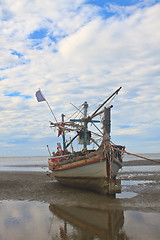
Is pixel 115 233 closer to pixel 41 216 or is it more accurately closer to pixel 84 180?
pixel 41 216

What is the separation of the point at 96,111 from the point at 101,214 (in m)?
10.9

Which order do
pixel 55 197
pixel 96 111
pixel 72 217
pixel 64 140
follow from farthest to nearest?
1. pixel 64 140
2. pixel 96 111
3. pixel 55 197
4. pixel 72 217

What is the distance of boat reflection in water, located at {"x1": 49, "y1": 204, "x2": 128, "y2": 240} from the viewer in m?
8.90

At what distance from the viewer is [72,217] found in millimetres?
11234

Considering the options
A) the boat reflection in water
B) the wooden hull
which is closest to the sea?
the boat reflection in water

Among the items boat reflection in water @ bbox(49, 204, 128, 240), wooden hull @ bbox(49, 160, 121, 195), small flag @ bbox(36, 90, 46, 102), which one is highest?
small flag @ bbox(36, 90, 46, 102)

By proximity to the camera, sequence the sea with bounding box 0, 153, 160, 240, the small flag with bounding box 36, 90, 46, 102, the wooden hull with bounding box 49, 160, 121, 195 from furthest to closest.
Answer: the small flag with bounding box 36, 90, 46, 102, the wooden hull with bounding box 49, 160, 121, 195, the sea with bounding box 0, 153, 160, 240

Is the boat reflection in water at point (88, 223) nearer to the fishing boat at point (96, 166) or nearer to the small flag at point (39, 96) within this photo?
the fishing boat at point (96, 166)

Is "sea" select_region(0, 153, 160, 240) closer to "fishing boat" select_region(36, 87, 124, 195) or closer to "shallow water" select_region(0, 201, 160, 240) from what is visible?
"shallow water" select_region(0, 201, 160, 240)

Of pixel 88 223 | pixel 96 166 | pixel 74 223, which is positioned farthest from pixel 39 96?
pixel 88 223

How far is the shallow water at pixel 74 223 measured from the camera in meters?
8.84

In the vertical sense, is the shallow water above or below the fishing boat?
below

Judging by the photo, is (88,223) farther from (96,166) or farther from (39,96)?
(39,96)

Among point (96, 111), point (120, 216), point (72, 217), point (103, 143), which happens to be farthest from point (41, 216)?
point (96, 111)
